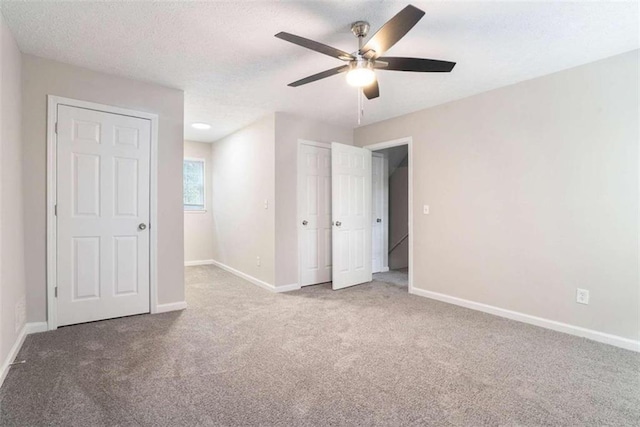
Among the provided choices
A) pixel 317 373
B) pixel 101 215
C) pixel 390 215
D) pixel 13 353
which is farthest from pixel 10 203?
pixel 390 215

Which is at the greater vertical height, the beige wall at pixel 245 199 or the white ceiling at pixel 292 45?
the white ceiling at pixel 292 45

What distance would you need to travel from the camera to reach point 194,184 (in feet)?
20.4

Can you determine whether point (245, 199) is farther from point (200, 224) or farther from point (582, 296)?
point (582, 296)

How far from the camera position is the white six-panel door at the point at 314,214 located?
4438 millimetres

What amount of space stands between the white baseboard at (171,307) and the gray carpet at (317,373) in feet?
0.46

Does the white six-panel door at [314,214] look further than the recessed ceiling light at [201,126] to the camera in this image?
No

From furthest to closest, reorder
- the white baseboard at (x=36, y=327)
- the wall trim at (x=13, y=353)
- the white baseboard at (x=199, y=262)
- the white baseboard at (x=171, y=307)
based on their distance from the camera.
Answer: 1. the white baseboard at (x=199, y=262)
2. the white baseboard at (x=171, y=307)
3. the white baseboard at (x=36, y=327)
4. the wall trim at (x=13, y=353)

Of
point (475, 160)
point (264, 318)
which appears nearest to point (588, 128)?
point (475, 160)

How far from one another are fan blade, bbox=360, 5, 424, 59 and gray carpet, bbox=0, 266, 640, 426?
7.01 feet

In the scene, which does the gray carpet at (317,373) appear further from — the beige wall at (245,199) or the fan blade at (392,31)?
the fan blade at (392,31)

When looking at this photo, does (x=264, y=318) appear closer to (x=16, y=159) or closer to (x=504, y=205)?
(x=16, y=159)

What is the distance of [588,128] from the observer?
2.75 metres

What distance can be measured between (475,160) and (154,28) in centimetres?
328

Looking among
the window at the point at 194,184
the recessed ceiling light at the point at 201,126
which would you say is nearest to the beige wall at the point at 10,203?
the recessed ceiling light at the point at 201,126
